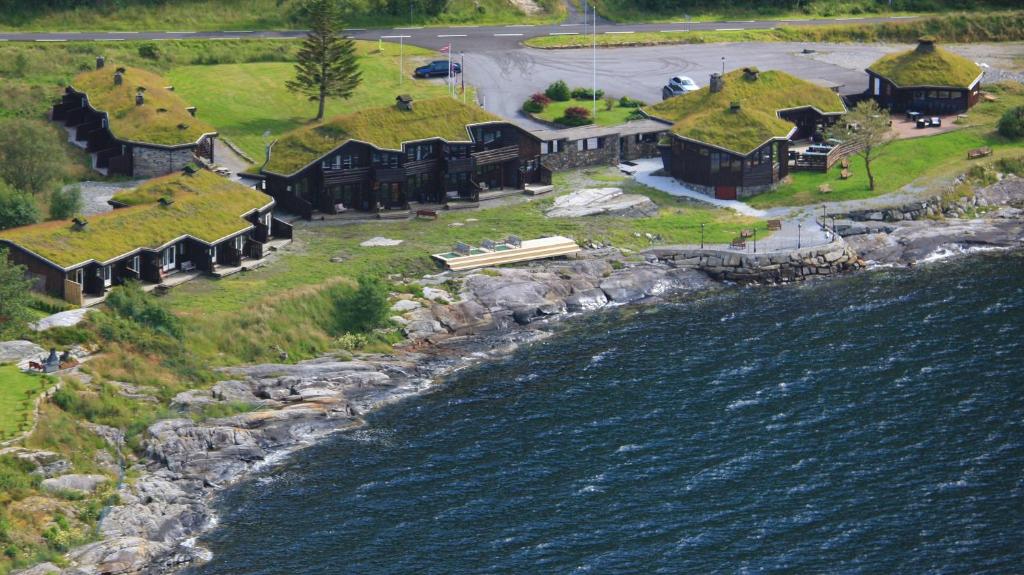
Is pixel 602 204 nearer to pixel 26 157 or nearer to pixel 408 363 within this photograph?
pixel 408 363

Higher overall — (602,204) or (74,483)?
(602,204)

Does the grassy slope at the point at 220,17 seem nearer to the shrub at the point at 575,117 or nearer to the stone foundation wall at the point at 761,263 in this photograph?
the shrub at the point at 575,117

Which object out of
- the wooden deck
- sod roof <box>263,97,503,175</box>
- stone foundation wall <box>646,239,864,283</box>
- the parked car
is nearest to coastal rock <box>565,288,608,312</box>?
the wooden deck

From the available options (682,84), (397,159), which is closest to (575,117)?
(682,84)

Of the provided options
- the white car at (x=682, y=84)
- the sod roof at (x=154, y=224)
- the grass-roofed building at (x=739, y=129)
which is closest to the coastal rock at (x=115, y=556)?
the sod roof at (x=154, y=224)

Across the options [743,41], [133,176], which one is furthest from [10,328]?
[743,41]

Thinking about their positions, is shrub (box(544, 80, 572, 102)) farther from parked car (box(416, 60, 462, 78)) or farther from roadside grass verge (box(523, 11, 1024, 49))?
roadside grass verge (box(523, 11, 1024, 49))
